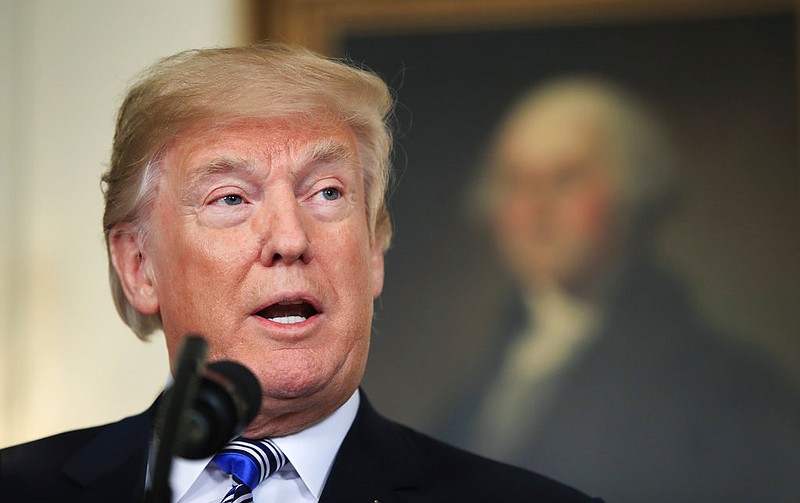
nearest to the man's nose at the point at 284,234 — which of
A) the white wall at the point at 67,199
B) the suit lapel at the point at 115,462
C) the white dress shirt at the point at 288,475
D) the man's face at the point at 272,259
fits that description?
the man's face at the point at 272,259

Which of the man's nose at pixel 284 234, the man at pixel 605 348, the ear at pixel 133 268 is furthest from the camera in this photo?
the man at pixel 605 348

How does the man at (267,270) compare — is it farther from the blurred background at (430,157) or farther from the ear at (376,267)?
the blurred background at (430,157)

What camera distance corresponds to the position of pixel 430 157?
139 inches

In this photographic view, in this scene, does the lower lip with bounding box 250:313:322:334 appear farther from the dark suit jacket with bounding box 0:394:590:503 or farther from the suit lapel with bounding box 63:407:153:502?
the suit lapel with bounding box 63:407:153:502

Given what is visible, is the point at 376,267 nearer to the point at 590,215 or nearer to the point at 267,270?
the point at 267,270

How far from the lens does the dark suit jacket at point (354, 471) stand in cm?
211

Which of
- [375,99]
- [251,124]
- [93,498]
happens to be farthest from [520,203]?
[93,498]

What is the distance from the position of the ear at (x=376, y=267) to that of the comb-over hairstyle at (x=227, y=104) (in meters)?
0.04

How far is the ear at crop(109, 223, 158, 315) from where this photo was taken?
89.0 inches

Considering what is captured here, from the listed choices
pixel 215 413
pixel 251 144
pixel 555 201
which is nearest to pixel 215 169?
pixel 251 144

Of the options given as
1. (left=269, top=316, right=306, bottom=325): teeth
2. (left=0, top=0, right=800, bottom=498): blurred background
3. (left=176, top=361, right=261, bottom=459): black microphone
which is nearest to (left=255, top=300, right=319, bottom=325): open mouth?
(left=269, top=316, right=306, bottom=325): teeth

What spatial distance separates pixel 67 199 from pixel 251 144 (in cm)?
182

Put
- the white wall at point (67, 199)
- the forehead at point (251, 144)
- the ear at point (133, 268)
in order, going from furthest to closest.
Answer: the white wall at point (67, 199) < the ear at point (133, 268) < the forehead at point (251, 144)

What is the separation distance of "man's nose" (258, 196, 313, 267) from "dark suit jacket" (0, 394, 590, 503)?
1.36 ft
